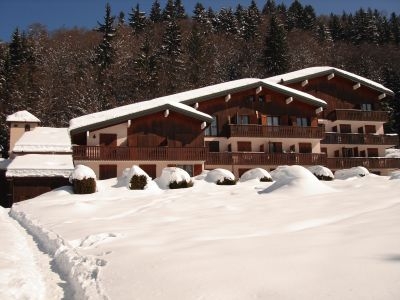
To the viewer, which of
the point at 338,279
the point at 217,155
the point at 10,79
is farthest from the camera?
the point at 10,79

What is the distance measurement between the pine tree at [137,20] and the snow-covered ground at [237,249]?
63201 mm

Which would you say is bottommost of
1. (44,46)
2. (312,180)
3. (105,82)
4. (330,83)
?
(312,180)

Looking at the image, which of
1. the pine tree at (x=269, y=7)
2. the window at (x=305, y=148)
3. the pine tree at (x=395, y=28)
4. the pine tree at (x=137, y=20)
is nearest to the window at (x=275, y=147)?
the window at (x=305, y=148)

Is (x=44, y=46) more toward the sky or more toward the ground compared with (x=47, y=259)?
more toward the sky

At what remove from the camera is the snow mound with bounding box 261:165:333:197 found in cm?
1662

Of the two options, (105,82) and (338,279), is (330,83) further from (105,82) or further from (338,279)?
(338,279)

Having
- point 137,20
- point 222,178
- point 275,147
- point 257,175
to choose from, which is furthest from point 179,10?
point 222,178

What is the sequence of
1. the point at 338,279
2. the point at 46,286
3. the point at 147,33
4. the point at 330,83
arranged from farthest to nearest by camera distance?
the point at 147,33
the point at 330,83
the point at 46,286
the point at 338,279

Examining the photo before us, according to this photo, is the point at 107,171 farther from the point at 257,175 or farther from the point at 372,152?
the point at 372,152

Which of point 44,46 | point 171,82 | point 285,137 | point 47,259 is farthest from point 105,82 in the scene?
point 47,259

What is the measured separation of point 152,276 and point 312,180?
12.7 meters

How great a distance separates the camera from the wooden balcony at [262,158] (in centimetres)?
3366

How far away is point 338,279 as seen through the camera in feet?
16.9

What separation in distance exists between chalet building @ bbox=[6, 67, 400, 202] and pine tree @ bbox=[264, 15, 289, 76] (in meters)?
17.3
